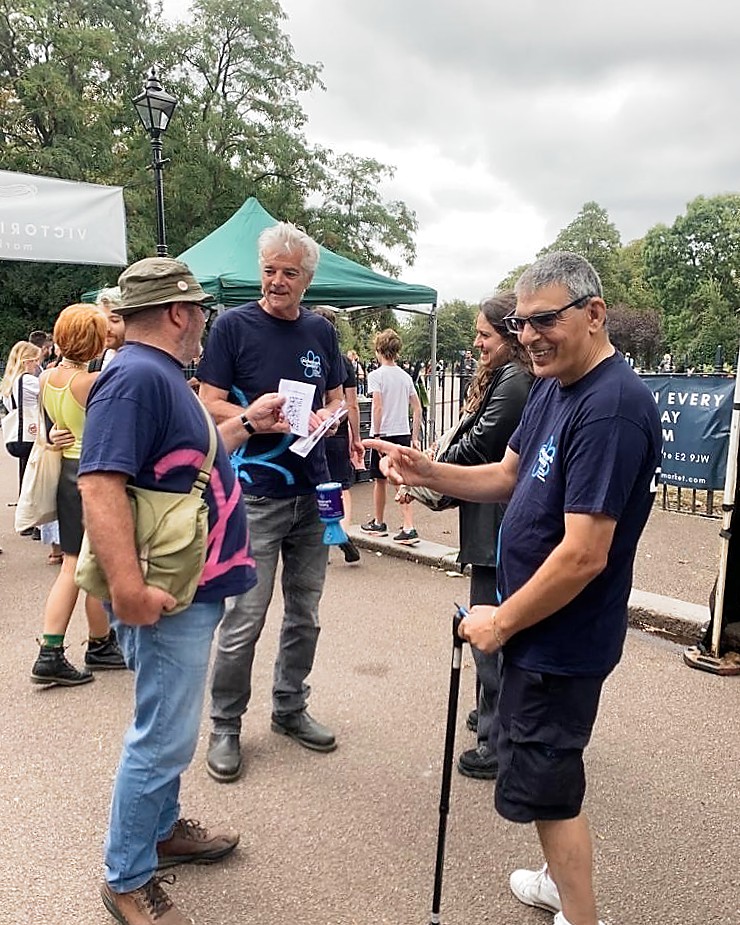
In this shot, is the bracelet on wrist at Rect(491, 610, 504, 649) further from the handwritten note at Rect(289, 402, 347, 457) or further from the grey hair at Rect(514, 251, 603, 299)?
the handwritten note at Rect(289, 402, 347, 457)

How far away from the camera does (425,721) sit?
11.6 ft

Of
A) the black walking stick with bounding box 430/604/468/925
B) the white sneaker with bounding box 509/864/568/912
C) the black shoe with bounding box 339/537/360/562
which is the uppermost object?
the black walking stick with bounding box 430/604/468/925

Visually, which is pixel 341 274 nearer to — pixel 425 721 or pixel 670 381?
pixel 670 381

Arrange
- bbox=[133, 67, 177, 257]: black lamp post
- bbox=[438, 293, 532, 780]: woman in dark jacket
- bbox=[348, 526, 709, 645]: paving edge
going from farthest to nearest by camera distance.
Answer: bbox=[133, 67, 177, 257]: black lamp post < bbox=[348, 526, 709, 645]: paving edge < bbox=[438, 293, 532, 780]: woman in dark jacket

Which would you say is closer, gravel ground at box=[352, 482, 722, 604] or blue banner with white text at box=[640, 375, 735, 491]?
gravel ground at box=[352, 482, 722, 604]

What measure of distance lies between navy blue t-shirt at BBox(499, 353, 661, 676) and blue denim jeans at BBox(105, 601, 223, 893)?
3.03ft

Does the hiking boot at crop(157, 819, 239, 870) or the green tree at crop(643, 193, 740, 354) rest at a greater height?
the green tree at crop(643, 193, 740, 354)

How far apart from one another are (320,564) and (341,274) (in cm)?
666

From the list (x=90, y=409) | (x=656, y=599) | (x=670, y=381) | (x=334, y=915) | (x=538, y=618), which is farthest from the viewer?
(x=670, y=381)

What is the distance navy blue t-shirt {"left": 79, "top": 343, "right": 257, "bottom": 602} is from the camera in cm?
192

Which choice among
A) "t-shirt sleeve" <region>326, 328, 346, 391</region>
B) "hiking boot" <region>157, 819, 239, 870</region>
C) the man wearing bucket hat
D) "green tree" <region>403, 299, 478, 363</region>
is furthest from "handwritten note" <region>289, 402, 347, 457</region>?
"green tree" <region>403, 299, 478, 363</region>

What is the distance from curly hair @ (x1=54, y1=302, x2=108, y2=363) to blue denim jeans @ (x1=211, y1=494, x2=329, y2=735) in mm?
1382

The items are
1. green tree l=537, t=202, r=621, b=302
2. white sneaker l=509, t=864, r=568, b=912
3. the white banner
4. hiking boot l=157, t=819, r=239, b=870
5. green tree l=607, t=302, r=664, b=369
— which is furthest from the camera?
green tree l=537, t=202, r=621, b=302

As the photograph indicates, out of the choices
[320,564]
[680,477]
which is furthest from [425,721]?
[680,477]
